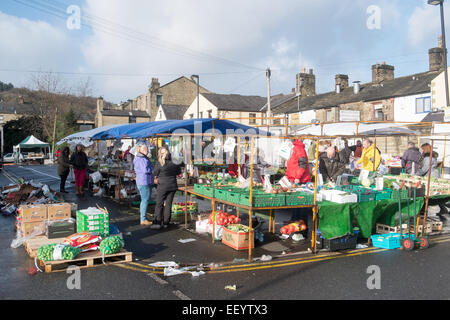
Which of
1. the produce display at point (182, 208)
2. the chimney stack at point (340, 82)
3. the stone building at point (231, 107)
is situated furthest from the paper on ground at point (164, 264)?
the stone building at point (231, 107)

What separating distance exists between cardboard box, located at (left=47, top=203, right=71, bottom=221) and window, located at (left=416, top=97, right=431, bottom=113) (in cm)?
2401

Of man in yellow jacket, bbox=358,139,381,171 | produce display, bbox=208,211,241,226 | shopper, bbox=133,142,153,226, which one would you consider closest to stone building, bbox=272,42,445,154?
man in yellow jacket, bbox=358,139,381,171

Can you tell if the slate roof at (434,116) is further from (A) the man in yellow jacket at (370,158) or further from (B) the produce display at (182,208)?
(B) the produce display at (182,208)

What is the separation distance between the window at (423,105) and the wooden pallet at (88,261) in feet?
78.8

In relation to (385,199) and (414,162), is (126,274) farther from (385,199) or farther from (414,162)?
(414,162)

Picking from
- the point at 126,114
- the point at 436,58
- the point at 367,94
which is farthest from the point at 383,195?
the point at 126,114

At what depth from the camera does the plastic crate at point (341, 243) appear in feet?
22.8

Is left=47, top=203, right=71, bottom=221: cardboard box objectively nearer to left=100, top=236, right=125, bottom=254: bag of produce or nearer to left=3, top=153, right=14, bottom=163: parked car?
left=100, top=236, right=125, bottom=254: bag of produce

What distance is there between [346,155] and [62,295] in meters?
11.2

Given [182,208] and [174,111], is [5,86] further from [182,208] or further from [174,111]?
[182,208]

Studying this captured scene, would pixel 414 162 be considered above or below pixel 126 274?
above

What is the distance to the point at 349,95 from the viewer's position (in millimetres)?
31656

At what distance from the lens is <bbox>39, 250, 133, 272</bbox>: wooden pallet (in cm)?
578
